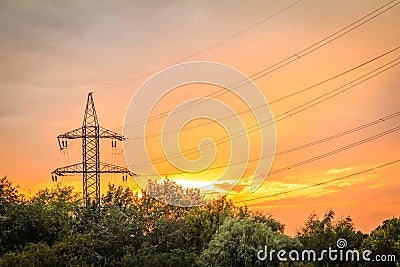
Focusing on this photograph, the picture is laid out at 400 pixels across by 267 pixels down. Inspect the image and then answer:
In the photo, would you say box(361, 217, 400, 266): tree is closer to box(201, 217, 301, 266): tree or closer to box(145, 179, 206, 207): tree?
box(201, 217, 301, 266): tree

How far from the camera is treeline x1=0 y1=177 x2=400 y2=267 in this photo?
32656 millimetres

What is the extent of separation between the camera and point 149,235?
40.5 metres

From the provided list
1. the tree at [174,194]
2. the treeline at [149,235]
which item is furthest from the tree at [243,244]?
the tree at [174,194]

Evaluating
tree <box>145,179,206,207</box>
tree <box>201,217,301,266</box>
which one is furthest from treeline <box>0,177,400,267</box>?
tree <box>145,179,206,207</box>

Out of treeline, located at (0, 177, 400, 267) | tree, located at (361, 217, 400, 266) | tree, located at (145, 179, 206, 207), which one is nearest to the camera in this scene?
tree, located at (361, 217, 400, 266)

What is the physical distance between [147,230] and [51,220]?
6.36 metres

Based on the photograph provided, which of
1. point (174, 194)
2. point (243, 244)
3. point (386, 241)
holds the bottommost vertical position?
point (243, 244)

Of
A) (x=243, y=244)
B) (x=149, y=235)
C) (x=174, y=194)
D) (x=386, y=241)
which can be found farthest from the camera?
(x=174, y=194)

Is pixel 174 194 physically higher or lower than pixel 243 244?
higher

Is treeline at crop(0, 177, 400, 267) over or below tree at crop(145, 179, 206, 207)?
below

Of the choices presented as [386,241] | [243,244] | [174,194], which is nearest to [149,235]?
[243,244]

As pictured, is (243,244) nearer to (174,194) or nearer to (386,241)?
(386,241)

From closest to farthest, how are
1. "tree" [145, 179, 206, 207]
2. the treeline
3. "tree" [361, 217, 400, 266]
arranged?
"tree" [361, 217, 400, 266] → the treeline → "tree" [145, 179, 206, 207]

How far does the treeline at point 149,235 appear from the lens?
3266 cm
